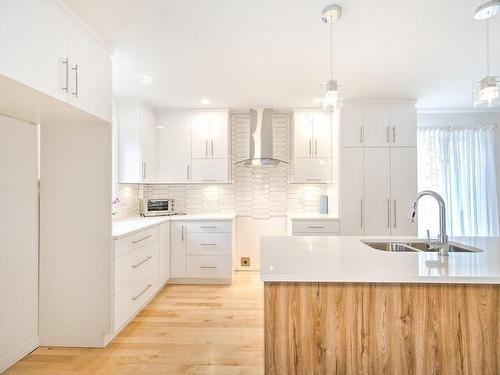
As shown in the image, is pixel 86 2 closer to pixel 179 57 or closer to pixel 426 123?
pixel 179 57

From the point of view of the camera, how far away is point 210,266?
383 centimetres

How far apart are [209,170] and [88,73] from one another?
87.4 inches

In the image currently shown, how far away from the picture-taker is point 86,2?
1798mm

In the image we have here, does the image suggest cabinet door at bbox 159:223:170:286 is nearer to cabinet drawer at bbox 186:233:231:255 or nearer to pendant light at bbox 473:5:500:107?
cabinet drawer at bbox 186:233:231:255

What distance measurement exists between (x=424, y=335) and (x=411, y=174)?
2.78 meters

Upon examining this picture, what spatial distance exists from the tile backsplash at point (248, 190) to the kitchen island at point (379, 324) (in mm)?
3042

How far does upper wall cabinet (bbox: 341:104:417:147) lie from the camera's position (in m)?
3.73

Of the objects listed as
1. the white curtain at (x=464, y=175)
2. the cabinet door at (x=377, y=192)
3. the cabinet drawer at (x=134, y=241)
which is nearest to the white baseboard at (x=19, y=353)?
the cabinet drawer at (x=134, y=241)

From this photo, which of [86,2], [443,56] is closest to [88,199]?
[86,2]

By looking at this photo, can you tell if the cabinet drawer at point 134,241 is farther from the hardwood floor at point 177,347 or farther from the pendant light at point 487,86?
the pendant light at point 487,86

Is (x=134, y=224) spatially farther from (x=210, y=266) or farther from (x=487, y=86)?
(x=487, y=86)

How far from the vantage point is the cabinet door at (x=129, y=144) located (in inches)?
147

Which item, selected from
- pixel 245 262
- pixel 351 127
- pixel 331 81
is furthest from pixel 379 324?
pixel 245 262

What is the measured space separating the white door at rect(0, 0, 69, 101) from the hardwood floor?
184cm
